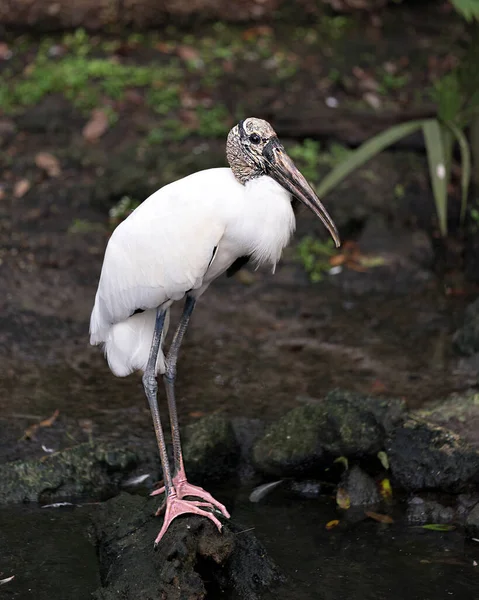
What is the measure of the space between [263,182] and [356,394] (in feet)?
5.27

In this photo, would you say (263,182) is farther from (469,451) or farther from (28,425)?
(28,425)

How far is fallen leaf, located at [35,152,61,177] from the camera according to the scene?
8.03 m

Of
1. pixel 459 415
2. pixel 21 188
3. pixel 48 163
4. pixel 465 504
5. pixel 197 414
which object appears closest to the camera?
pixel 465 504

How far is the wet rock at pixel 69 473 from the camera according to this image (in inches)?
185

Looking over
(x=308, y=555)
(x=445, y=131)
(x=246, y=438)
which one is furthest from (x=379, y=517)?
(x=445, y=131)

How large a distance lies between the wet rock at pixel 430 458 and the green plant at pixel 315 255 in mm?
2493

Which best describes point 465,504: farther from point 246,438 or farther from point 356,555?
point 246,438

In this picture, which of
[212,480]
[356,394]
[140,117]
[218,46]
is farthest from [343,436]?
[218,46]

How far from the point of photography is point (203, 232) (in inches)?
157

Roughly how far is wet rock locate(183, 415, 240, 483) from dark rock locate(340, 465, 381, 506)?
61 cm

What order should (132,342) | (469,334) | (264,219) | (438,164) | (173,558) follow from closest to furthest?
(173,558) → (264,219) → (132,342) → (469,334) → (438,164)

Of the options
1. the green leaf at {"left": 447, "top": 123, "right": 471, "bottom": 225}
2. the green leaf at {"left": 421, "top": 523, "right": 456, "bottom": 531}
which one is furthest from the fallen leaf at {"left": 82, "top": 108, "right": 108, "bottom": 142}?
the green leaf at {"left": 421, "top": 523, "right": 456, "bottom": 531}

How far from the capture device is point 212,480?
5.00 metres

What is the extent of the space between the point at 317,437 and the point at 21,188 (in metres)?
3.99
